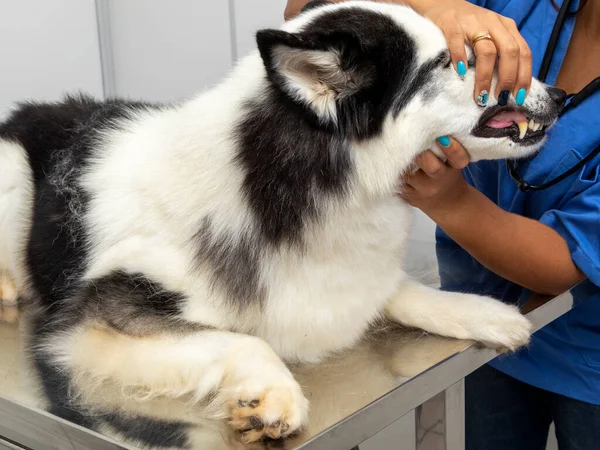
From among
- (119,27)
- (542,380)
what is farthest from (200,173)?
(119,27)

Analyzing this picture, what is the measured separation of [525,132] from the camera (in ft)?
3.26

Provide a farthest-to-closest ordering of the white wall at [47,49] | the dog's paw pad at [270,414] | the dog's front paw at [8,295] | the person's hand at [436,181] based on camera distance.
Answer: the white wall at [47,49]
the dog's front paw at [8,295]
the person's hand at [436,181]
the dog's paw pad at [270,414]

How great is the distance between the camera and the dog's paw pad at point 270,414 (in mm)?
745

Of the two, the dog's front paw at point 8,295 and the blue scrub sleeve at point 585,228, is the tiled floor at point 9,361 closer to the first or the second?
the dog's front paw at point 8,295

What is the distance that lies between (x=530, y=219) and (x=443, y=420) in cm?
39

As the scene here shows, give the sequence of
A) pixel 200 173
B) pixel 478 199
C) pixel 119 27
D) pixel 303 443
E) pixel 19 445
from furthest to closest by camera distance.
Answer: pixel 119 27 → pixel 478 199 → pixel 200 173 → pixel 19 445 → pixel 303 443

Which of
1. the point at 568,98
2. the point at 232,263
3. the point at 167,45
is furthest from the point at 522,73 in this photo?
the point at 167,45

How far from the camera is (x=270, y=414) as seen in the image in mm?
753

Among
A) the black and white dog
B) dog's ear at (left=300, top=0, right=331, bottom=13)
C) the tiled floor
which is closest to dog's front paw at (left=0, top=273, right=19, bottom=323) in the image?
the tiled floor

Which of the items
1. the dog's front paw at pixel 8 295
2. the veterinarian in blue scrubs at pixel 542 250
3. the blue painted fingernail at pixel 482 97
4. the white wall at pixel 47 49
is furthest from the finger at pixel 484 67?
the white wall at pixel 47 49

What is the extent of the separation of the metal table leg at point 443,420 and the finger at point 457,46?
0.46m

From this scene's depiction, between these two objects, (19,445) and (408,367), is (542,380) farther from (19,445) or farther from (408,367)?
Result: (19,445)

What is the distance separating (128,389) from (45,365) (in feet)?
0.55

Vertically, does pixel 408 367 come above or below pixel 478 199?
below
